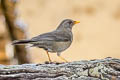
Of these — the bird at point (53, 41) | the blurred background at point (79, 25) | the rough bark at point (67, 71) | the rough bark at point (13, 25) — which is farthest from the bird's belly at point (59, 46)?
the blurred background at point (79, 25)

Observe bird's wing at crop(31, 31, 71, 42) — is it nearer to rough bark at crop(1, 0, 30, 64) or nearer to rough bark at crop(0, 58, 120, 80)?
rough bark at crop(0, 58, 120, 80)

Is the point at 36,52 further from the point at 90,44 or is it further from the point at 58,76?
the point at 58,76

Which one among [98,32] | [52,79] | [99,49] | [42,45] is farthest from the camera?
[98,32]

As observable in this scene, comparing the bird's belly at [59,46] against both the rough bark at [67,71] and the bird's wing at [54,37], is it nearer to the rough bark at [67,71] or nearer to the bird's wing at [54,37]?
the bird's wing at [54,37]

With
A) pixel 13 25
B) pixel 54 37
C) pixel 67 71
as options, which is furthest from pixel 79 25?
pixel 67 71

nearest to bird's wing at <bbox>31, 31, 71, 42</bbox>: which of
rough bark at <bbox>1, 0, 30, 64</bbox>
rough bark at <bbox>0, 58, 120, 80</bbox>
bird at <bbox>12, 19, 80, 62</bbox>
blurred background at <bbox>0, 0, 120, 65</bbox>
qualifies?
bird at <bbox>12, 19, 80, 62</bbox>

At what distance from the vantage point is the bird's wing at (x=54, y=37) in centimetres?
676

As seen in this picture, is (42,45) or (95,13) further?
(95,13)

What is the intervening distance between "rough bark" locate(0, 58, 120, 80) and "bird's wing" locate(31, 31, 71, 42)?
1.27 m

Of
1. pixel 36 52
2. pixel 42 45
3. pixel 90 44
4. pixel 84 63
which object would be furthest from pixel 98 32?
pixel 84 63

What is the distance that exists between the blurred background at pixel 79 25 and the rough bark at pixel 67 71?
23.5 ft

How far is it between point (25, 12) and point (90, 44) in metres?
2.57

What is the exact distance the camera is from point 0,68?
5312 mm

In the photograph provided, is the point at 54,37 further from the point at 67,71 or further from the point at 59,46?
the point at 67,71
